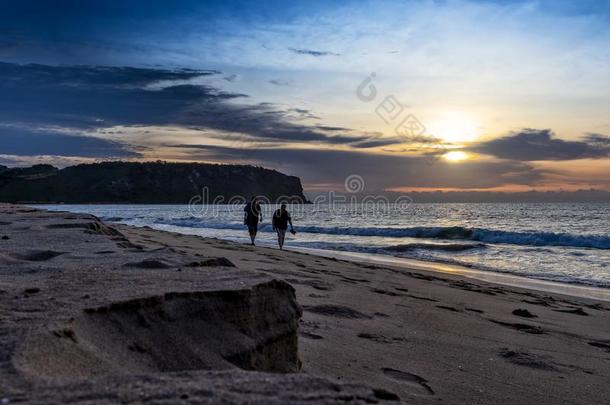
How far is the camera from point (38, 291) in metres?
2.93

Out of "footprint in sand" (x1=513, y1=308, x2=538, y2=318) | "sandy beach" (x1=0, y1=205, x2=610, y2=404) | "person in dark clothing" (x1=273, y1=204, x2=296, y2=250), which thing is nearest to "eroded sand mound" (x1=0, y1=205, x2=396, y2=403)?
"sandy beach" (x1=0, y1=205, x2=610, y2=404)

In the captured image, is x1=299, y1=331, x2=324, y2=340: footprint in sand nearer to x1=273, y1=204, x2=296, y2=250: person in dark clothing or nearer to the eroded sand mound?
the eroded sand mound

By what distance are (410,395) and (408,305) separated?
3.36m

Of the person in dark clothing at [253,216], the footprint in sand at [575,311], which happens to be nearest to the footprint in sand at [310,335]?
the footprint in sand at [575,311]

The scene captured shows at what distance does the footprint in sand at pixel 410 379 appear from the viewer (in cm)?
320

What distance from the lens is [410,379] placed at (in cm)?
335

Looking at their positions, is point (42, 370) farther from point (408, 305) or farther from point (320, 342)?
point (408, 305)

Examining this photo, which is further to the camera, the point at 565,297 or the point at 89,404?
the point at 565,297

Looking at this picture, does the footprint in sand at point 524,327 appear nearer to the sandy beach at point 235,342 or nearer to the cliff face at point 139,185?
the sandy beach at point 235,342

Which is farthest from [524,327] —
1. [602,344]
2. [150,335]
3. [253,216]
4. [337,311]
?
[253,216]

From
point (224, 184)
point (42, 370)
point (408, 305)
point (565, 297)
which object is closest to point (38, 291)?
point (42, 370)

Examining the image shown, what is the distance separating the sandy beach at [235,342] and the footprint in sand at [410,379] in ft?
0.04

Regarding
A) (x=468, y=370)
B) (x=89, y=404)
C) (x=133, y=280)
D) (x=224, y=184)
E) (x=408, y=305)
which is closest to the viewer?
(x=89, y=404)

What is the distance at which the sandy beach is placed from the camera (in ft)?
5.66
